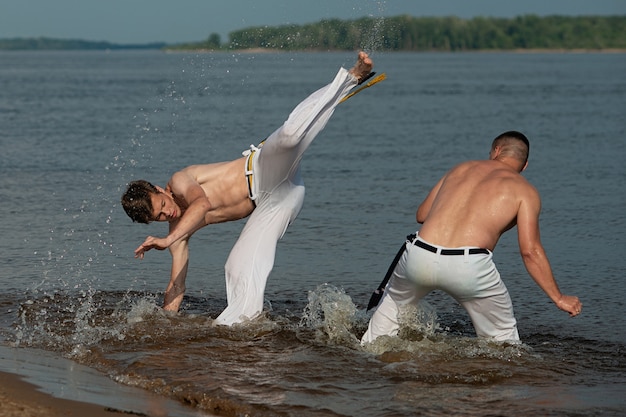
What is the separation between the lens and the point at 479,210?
666cm

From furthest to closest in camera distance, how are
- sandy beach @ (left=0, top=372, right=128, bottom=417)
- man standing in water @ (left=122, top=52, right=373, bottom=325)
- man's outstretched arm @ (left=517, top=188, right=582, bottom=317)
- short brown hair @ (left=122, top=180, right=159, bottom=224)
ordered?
1. man standing in water @ (left=122, top=52, right=373, bottom=325)
2. short brown hair @ (left=122, top=180, right=159, bottom=224)
3. man's outstretched arm @ (left=517, top=188, right=582, bottom=317)
4. sandy beach @ (left=0, top=372, right=128, bottom=417)

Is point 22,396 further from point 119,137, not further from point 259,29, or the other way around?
point 119,137

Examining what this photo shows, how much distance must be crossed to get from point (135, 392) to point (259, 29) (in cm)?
469

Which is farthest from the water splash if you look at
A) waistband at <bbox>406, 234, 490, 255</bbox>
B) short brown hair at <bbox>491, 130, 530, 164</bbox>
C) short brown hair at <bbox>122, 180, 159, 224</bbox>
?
short brown hair at <bbox>491, 130, 530, 164</bbox>

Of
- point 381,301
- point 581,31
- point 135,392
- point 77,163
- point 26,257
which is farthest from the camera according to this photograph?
point 581,31

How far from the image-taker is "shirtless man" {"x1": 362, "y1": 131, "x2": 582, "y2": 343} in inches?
257

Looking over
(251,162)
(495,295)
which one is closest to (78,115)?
(251,162)

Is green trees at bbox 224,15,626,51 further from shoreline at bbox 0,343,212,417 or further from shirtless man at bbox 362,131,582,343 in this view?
shoreline at bbox 0,343,212,417

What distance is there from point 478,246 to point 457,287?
304 mm

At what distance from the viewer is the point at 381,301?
23.8 feet

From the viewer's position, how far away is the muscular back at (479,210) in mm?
6594

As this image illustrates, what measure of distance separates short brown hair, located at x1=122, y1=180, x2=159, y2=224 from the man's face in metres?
0.04

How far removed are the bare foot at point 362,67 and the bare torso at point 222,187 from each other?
1.16 metres

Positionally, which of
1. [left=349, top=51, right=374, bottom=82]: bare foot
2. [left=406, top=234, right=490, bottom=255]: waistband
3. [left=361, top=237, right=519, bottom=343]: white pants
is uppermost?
[left=349, top=51, right=374, bottom=82]: bare foot
